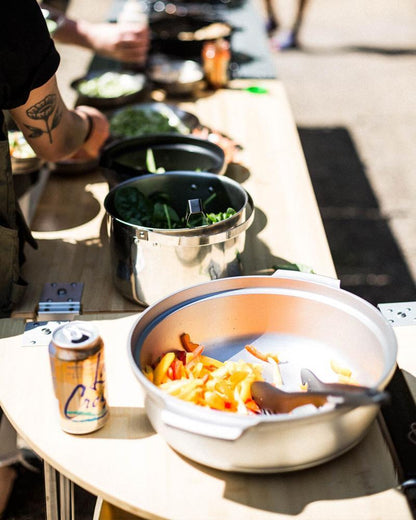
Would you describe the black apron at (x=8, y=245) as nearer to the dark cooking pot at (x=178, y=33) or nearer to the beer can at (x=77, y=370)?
the beer can at (x=77, y=370)

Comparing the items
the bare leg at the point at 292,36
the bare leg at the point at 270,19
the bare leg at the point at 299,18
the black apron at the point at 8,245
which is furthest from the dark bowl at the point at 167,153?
the bare leg at the point at 270,19

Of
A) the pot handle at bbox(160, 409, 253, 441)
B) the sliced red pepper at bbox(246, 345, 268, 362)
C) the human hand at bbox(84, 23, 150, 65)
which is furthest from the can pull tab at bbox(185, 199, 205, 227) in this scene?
the human hand at bbox(84, 23, 150, 65)

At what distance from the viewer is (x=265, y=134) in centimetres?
271

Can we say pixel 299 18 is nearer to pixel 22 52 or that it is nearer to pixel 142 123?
pixel 142 123

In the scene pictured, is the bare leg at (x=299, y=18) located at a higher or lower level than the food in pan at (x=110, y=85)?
lower

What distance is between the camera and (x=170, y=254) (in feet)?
5.15

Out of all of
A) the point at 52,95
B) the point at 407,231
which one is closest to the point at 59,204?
the point at 52,95

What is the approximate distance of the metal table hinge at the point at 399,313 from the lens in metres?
1.59

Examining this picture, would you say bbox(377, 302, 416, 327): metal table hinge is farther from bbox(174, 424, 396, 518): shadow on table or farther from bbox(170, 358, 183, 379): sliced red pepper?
bbox(170, 358, 183, 379): sliced red pepper

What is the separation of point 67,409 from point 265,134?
1768mm

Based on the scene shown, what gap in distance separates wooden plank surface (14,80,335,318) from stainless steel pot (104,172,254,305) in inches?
4.0

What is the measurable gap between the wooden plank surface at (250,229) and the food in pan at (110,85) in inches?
17.3

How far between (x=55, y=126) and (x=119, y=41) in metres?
1.38

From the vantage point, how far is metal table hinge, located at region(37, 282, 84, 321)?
5.49 feet
